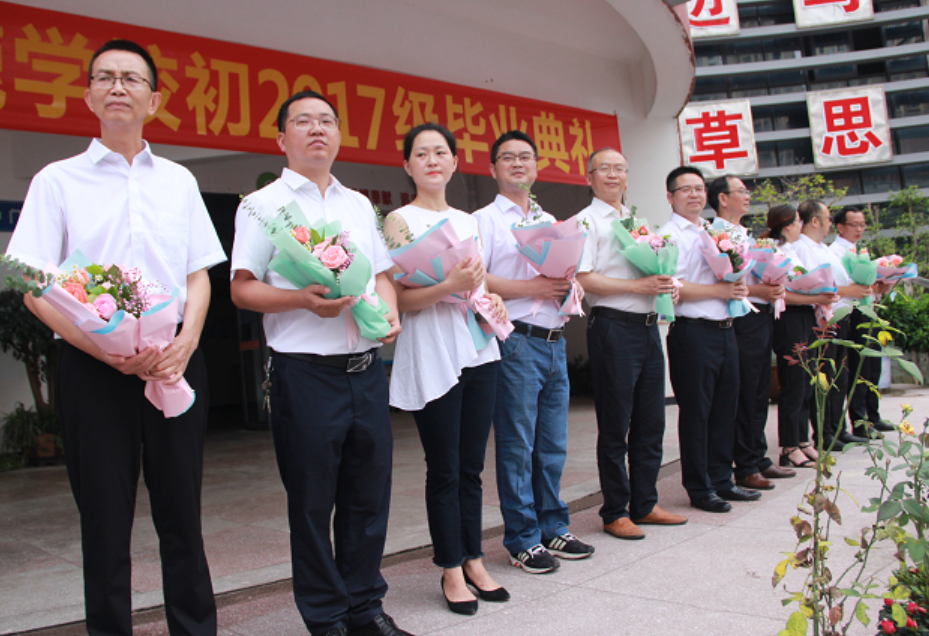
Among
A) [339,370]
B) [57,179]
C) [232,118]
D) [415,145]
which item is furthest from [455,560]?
[232,118]

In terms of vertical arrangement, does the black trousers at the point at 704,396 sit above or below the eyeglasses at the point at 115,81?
below

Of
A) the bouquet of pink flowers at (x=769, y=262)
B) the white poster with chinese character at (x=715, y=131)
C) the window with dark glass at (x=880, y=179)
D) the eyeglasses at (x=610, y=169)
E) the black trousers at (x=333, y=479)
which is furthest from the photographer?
the window with dark glass at (x=880, y=179)

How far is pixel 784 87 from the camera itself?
163 ft

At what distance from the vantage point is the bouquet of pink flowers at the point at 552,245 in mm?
3191

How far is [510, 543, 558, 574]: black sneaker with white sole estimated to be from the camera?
3214 mm

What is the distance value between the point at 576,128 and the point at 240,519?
4.91 metres

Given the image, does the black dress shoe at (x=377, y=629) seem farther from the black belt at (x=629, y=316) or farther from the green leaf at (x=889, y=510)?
the black belt at (x=629, y=316)

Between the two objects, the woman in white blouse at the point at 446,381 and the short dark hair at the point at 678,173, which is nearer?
the woman in white blouse at the point at 446,381

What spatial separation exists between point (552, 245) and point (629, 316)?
811 millimetres

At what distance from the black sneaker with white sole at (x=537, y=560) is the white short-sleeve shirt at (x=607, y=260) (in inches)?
49.2

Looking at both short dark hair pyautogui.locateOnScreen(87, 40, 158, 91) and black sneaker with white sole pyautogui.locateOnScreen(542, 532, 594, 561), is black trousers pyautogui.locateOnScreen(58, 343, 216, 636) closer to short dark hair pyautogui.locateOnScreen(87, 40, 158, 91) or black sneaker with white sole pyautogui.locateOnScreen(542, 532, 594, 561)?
short dark hair pyautogui.locateOnScreen(87, 40, 158, 91)

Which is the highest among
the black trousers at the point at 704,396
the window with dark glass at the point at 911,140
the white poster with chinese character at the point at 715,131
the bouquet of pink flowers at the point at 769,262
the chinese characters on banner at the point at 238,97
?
the window with dark glass at the point at 911,140

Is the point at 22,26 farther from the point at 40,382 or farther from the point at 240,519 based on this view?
the point at 40,382

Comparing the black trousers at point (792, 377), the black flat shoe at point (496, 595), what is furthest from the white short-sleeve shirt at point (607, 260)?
the black trousers at point (792, 377)
